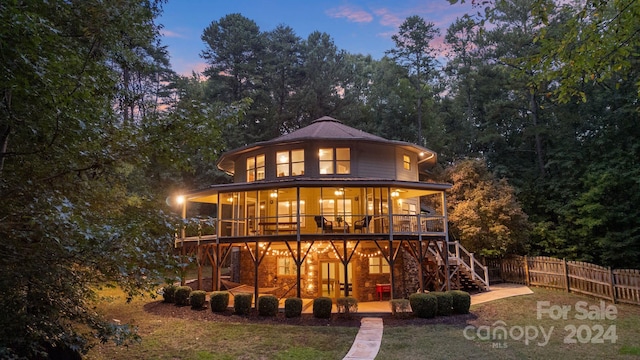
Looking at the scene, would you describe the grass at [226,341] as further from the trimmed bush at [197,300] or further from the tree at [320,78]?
the tree at [320,78]

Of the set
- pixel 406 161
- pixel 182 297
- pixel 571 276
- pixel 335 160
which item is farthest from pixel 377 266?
pixel 182 297

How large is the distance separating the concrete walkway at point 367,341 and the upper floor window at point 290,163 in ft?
29.9

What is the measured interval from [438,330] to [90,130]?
11.1 meters

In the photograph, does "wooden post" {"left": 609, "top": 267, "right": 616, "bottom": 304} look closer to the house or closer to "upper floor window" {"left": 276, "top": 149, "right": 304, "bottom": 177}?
the house

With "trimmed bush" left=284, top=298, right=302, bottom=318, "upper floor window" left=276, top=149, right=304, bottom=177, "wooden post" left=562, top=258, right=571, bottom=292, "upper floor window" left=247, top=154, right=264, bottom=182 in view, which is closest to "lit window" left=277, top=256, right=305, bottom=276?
"upper floor window" left=276, top=149, right=304, bottom=177

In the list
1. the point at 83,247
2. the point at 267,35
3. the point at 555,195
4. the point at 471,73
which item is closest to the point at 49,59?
the point at 83,247

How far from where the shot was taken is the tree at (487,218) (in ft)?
72.2

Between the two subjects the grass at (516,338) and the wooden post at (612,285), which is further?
→ the wooden post at (612,285)

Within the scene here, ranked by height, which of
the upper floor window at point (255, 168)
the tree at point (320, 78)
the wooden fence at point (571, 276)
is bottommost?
the wooden fence at point (571, 276)

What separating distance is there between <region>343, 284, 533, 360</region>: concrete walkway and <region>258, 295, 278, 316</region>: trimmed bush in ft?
10.4

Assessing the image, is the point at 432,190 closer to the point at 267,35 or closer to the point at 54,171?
the point at 54,171

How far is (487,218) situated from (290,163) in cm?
1163

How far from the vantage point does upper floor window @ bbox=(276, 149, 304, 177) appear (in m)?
20.8

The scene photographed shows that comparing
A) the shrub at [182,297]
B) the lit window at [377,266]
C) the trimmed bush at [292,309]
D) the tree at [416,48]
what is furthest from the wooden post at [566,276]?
the tree at [416,48]
